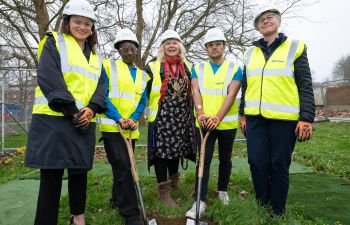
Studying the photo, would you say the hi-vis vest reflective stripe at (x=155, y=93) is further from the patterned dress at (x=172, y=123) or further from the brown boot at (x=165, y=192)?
the brown boot at (x=165, y=192)

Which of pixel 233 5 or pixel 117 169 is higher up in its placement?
pixel 233 5

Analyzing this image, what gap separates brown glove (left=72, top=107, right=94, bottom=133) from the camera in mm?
2752

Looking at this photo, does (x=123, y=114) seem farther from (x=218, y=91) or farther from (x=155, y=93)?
(x=218, y=91)

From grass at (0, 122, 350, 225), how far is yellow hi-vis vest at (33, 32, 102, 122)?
1438 mm

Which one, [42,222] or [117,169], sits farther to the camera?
[117,169]

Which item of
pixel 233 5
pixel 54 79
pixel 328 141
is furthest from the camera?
pixel 233 5

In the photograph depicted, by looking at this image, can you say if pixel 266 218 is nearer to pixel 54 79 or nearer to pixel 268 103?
pixel 268 103

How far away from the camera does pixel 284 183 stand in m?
3.37

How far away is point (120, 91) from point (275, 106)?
164 centimetres

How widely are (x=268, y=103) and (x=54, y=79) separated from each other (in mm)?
2088

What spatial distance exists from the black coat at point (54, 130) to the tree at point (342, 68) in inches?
1791

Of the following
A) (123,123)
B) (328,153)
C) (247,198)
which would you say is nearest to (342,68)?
(328,153)

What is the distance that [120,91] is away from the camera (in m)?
3.47

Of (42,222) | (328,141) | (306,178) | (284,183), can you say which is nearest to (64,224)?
(42,222)
